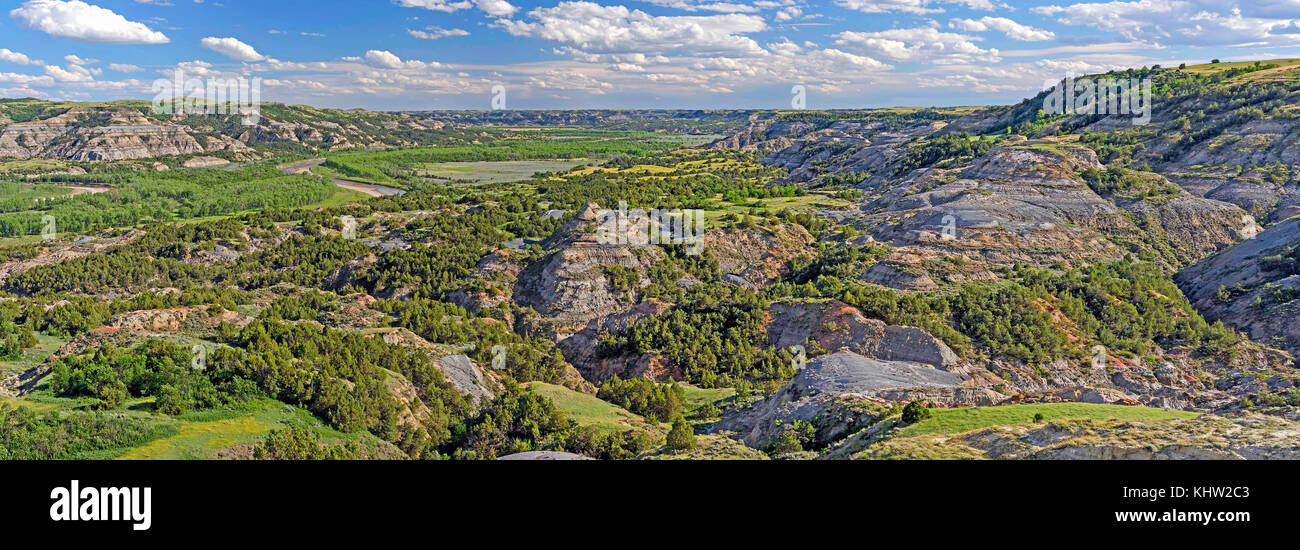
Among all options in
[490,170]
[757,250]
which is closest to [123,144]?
[490,170]

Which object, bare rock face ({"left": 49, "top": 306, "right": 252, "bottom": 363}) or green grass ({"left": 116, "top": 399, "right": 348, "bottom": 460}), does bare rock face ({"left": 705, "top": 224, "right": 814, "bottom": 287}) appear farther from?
green grass ({"left": 116, "top": 399, "right": 348, "bottom": 460})

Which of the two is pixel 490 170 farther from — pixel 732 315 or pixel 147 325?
pixel 147 325

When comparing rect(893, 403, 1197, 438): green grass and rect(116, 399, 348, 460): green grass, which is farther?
rect(893, 403, 1197, 438): green grass

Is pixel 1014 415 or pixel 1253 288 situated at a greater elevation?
pixel 1253 288

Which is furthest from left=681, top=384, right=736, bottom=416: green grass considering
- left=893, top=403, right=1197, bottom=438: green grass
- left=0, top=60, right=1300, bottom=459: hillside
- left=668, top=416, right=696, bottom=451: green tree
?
left=893, top=403, right=1197, bottom=438: green grass
